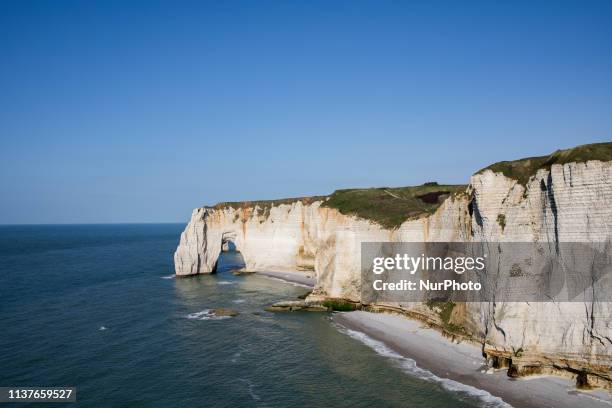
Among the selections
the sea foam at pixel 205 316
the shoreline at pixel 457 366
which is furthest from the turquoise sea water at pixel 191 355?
the shoreline at pixel 457 366

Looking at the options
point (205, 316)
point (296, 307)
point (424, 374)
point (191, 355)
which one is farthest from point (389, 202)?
point (191, 355)

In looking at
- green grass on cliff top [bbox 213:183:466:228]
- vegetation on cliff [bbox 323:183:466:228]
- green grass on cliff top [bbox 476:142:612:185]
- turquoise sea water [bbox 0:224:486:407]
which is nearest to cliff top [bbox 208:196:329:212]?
green grass on cliff top [bbox 213:183:466:228]

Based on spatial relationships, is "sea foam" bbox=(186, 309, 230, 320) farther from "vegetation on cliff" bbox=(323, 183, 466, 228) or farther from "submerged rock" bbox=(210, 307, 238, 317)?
"vegetation on cliff" bbox=(323, 183, 466, 228)

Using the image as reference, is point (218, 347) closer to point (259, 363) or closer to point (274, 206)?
point (259, 363)

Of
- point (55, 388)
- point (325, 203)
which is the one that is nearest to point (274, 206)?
point (325, 203)

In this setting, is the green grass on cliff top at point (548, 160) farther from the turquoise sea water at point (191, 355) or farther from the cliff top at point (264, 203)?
the cliff top at point (264, 203)

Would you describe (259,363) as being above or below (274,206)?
below
